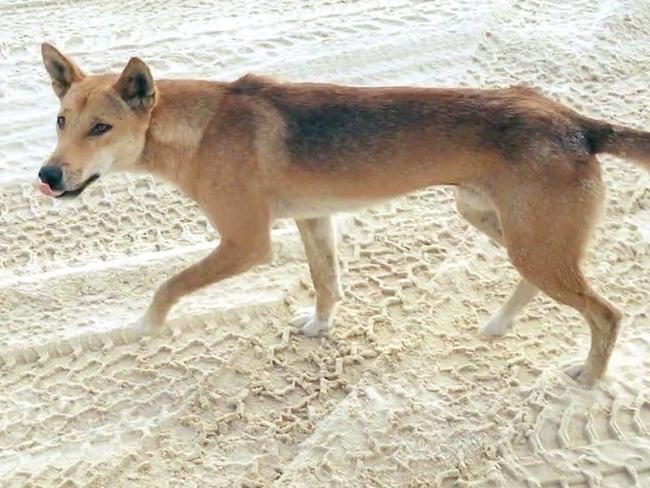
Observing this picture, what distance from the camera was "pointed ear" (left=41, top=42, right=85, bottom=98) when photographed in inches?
169

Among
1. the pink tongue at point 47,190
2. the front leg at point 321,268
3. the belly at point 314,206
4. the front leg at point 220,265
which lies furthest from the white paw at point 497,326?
the pink tongue at point 47,190

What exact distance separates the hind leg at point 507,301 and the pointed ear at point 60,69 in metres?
1.79

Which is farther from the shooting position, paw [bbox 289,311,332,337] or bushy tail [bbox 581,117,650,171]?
paw [bbox 289,311,332,337]

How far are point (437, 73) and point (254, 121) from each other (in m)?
3.19

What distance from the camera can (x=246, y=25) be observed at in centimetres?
783

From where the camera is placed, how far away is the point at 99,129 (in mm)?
4145

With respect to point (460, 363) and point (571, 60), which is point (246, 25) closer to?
point (571, 60)

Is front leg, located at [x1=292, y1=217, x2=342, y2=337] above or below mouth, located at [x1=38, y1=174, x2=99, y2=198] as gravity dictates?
below

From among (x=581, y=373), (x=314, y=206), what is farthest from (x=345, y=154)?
(x=581, y=373)

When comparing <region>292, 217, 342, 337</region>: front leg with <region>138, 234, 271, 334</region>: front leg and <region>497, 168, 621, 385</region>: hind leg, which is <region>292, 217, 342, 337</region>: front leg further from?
<region>497, 168, 621, 385</region>: hind leg

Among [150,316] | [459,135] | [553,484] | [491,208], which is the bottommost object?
[553,484]

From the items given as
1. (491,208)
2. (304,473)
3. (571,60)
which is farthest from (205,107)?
(571,60)

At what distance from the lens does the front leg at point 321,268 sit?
477cm

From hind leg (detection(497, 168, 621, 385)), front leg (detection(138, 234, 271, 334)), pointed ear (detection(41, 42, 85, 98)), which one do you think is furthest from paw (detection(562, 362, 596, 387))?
pointed ear (detection(41, 42, 85, 98))
